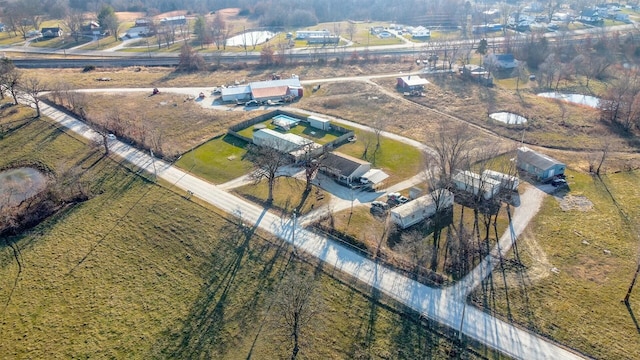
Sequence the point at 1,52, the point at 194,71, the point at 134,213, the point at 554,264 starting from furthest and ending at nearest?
the point at 1,52 < the point at 194,71 < the point at 134,213 < the point at 554,264

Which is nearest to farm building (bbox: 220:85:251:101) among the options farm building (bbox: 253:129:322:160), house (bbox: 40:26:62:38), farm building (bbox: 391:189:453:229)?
farm building (bbox: 253:129:322:160)

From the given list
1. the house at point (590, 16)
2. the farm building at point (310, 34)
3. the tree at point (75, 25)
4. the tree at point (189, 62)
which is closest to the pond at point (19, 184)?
the tree at point (189, 62)

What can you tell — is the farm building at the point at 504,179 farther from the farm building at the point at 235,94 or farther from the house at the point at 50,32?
the house at the point at 50,32

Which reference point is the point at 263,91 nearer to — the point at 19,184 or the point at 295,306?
the point at 19,184

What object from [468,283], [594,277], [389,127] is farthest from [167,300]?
[389,127]

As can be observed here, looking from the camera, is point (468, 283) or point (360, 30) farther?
point (360, 30)

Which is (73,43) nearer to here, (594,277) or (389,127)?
(389,127)

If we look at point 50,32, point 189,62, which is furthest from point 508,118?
point 50,32
